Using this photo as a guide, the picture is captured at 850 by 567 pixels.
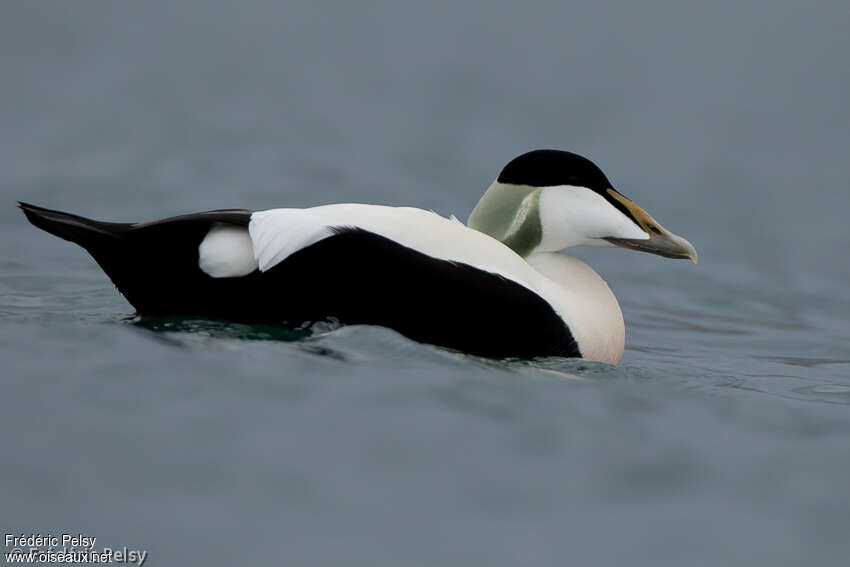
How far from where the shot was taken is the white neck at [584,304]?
15.8ft

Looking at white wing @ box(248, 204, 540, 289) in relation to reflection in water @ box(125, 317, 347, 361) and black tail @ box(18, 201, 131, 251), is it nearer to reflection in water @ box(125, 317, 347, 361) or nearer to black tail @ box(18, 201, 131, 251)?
reflection in water @ box(125, 317, 347, 361)

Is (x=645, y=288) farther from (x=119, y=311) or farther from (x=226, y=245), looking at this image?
(x=226, y=245)

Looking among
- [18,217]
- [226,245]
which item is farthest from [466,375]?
[18,217]

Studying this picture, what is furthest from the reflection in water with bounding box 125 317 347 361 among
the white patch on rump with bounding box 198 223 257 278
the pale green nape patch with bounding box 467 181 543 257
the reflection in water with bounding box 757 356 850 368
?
the reflection in water with bounding box 757 356 850 368

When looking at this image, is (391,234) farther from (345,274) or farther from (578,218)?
(578,218)

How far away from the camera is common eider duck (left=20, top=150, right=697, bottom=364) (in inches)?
180

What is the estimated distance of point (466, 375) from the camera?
173 inches

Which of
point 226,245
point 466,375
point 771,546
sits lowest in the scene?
point 771,546

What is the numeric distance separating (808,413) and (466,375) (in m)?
1.19

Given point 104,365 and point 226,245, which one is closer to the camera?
point 104,365

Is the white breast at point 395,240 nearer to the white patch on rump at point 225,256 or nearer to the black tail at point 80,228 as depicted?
the white patch on rump at point 225,256

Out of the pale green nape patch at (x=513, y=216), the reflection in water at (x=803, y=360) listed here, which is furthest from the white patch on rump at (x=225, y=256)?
the reflection in water at (x=803, y=360)

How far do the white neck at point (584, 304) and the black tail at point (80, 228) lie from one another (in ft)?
4.30

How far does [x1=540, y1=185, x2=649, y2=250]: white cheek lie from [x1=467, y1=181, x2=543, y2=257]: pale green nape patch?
3cm
